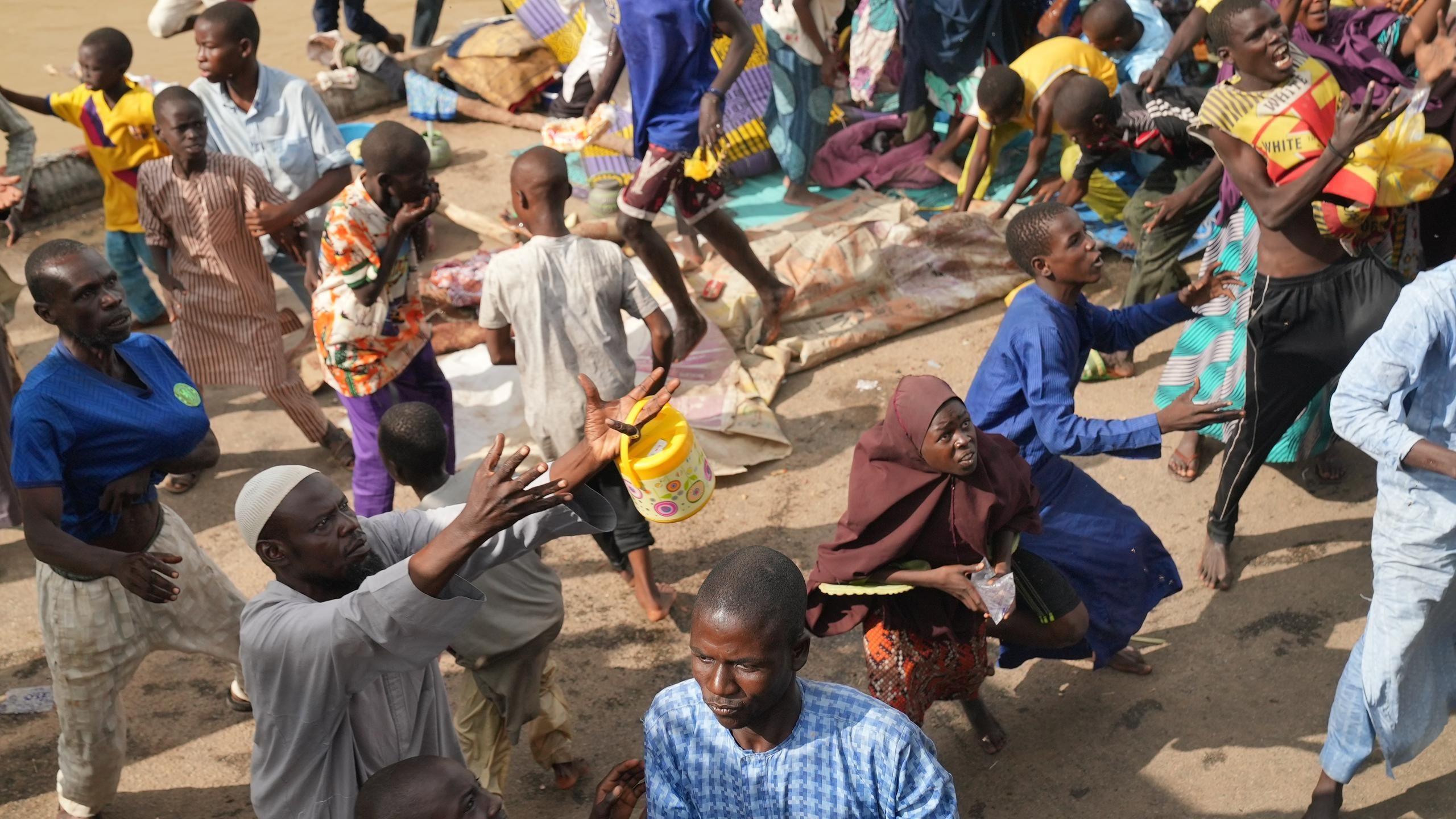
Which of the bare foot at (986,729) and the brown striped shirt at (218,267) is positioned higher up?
the brown striped shirt at (218,267)

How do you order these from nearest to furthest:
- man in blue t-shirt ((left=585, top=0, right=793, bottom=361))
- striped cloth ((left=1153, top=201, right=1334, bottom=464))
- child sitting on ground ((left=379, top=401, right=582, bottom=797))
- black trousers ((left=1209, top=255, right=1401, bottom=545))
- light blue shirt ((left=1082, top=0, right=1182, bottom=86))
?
child sitting on ground ((left=379, top=401, right=582, bottom=797)), black trousers ((left=1209, top=255, right=1401, bottom=545)), striped cloth ((left=1153, top=201, right=1334, bottom=464)), man in blue t-shirt ((left=585, top=0, right=793, bottom=361)), light blue shirt ((left=1082, top=0, right=1182, bottom=86))

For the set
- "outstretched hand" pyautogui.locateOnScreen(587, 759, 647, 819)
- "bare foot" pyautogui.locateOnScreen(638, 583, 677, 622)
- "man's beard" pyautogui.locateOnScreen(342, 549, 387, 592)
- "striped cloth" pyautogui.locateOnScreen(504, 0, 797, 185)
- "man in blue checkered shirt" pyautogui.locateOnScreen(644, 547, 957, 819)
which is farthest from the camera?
→ "striped cloth" pyautogui.locateOnScreen(504, 0, 797, 185)

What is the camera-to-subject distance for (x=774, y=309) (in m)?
6.19

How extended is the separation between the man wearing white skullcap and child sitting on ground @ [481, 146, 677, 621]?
56.9 inches

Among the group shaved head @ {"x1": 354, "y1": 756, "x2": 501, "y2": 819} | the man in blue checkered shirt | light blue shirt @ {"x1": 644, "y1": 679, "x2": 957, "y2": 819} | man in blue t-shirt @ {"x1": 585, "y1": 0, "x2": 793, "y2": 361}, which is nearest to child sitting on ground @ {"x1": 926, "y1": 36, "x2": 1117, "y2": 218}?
man in blue t-shirt @ {"x1": 585, "y1": 0, "x2": 793, "y2": 361}

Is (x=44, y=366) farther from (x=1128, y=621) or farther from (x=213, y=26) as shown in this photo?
(x=1128, y=621)

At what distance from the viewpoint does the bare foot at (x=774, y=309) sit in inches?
244

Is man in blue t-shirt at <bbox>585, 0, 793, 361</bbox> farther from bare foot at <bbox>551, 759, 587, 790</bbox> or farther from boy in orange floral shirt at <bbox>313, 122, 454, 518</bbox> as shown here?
bare foot at <bbox>551, 759, 587, 790</bbox>

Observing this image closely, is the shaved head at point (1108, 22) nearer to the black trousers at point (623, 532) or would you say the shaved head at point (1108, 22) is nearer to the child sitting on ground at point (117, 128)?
the black trousers at point (623, 532)

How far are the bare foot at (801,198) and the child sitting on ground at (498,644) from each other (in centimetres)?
412

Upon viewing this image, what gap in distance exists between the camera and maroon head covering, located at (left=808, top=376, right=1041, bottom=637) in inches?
127

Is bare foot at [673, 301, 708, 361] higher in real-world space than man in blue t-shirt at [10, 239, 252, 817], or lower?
lower

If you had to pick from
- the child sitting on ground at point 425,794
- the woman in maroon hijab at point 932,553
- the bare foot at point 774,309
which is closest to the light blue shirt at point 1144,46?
the bare foot at point 774,309

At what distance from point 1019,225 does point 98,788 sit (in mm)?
3235
